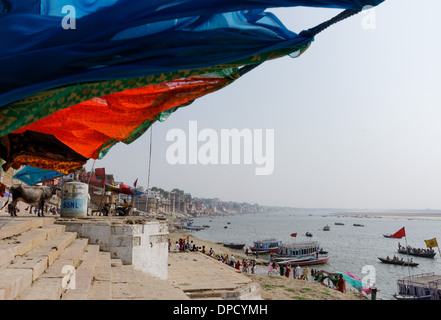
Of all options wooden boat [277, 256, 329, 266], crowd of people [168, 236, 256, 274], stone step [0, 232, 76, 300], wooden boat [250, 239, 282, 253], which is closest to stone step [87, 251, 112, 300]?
stone step [0, 232, 76, 300]

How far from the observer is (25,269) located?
11.1 ft

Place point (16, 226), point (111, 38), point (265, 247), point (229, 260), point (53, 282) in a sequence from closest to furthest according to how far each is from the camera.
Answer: point (111, 38)
point (53, 282)
point (16, 226)
point (229, 260)
point (265, 247)

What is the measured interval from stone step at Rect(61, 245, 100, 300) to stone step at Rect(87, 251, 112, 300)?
118 millimetres

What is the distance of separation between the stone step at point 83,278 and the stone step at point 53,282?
0.11 metres

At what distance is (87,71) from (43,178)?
890cm

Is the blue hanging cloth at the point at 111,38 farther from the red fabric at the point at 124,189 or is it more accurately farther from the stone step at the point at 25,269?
the red fabric at the point at 124,189

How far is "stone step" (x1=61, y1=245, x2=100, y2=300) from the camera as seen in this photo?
143 inches

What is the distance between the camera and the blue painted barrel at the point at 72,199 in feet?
30.7

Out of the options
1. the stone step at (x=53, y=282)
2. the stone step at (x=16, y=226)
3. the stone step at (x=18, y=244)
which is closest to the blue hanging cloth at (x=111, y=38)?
the stone step at (x=18, y=244)

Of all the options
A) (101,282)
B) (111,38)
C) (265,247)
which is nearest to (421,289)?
(265,247)

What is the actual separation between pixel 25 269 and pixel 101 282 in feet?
5.53

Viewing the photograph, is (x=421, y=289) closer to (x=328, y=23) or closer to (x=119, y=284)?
(x=119, y=284)

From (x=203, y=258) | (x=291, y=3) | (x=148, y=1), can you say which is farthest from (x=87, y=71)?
(x=203, y=258)
